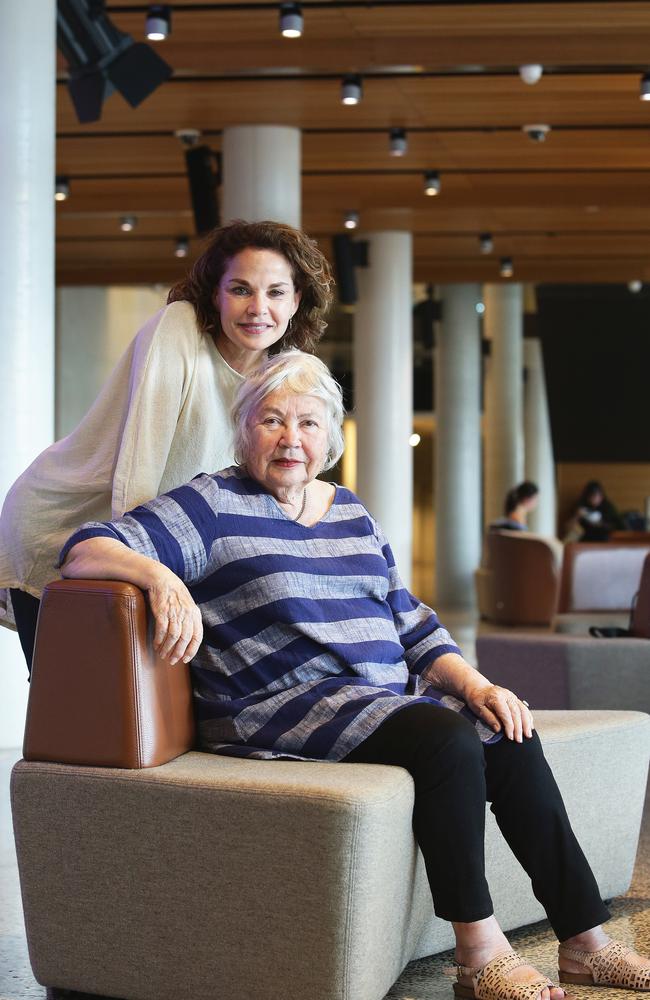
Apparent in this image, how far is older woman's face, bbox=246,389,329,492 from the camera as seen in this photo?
2740 millimetres

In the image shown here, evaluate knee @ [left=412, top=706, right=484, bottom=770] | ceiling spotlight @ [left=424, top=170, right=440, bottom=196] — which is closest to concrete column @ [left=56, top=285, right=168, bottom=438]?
ceiling spotlight @ [left=424, top=170, right=440, bottom=196]

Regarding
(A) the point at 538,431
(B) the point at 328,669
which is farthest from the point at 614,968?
(A) the point at 538,431

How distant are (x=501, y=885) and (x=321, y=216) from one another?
31.9ft

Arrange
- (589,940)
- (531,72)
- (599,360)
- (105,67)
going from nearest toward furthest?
1. (589,940)
2. (105,67)
3. (531,72)
4. (599,360)

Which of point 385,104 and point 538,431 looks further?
point 538,431

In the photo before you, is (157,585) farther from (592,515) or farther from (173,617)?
(592,515)

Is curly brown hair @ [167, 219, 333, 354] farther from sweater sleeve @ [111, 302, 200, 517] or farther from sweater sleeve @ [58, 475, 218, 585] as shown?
sweater sleeve @ [58, 475, 218, 585]

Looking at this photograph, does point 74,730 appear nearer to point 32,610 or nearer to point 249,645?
point 249,645

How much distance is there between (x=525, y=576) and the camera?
12844 mm

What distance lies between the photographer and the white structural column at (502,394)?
18547 mm

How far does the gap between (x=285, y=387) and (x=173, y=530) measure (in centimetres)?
39

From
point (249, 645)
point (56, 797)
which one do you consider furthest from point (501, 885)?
point (56, 797)

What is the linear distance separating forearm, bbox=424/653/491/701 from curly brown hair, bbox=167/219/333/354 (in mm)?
837

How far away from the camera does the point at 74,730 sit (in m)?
2.50
